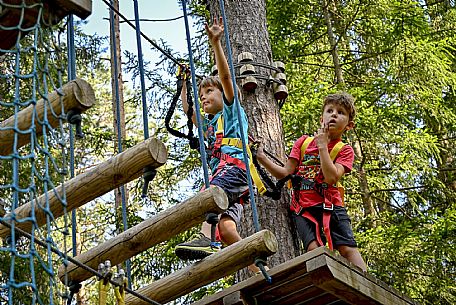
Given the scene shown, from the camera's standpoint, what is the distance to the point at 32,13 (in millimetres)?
3158

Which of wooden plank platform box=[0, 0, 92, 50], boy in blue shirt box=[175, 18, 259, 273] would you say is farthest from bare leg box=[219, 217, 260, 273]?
wooden plank platform box=[0, 0, 92, 50]

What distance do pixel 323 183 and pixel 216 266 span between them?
104 centimetres

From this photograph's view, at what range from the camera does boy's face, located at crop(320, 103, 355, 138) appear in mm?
4664

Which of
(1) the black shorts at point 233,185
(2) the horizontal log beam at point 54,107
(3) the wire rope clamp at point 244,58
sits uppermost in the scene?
(3) the wire rope clamp at point 244,58

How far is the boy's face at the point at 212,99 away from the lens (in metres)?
4.71

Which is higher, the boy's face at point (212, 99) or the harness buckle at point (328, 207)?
the boy's face at point (212, 99)

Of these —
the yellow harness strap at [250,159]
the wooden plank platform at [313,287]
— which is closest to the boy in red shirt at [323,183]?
the yellow harness strap at [250,159]

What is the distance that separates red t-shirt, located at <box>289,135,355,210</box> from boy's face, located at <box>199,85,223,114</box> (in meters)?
0.52

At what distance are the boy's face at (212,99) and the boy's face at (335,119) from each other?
0.62 metres

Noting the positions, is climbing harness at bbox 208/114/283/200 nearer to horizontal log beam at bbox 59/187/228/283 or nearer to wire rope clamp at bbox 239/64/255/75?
wire rope clamp at bbox 239/64/255/75

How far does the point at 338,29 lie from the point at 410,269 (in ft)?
10.3

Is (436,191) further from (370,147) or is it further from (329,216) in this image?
(329,216)

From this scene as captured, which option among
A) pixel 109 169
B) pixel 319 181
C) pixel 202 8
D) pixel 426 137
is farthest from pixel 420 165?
pixel 109 169

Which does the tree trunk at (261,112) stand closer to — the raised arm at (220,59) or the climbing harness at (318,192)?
the climbing harness at (318,192)
